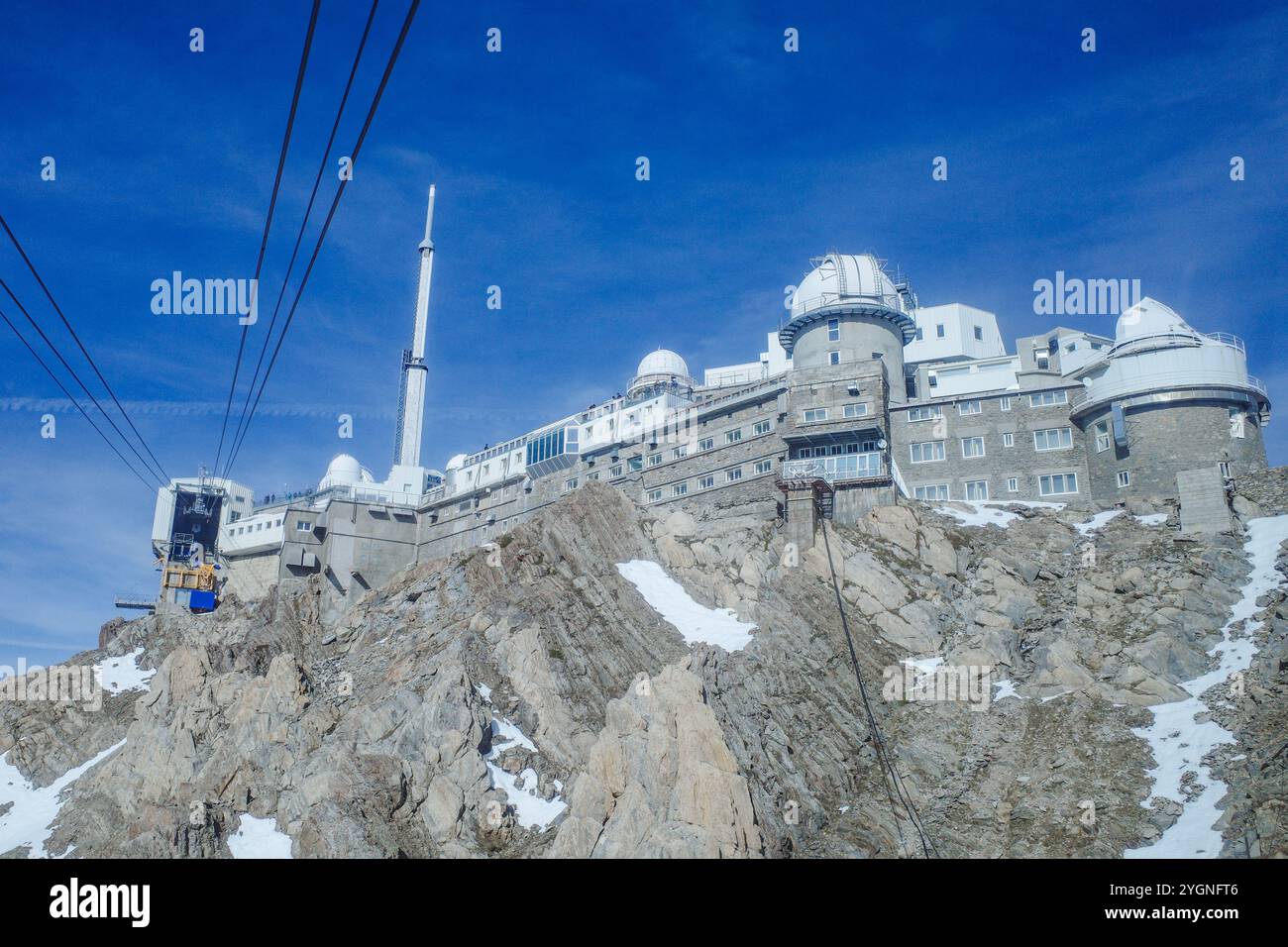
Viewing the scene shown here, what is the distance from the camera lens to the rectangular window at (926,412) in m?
72.1

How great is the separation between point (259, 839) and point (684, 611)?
84.4ft

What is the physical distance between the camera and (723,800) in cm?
3788

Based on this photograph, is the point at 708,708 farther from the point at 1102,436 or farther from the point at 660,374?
the point at 660,374

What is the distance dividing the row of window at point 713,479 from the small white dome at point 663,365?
2601 cm

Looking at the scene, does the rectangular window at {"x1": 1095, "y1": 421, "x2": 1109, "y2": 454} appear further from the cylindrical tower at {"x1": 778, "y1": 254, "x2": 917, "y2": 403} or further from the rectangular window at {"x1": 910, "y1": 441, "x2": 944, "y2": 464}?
the cylindrical tower at {"x1": 778, "y1": 254, "x2": 917, "y2": 403}

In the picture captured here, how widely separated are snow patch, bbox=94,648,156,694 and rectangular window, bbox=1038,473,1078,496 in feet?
223

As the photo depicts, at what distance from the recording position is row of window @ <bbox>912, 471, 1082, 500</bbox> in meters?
66.9

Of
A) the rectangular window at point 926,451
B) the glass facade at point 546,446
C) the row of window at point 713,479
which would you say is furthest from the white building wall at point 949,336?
the glass facade at point 546,446

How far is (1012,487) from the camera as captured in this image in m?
68.7
